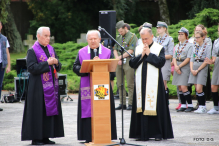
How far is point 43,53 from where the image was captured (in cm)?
580

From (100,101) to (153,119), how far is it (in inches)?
49.0

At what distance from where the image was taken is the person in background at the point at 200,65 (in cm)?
868

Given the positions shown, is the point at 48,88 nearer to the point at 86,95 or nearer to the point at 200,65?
the point at 86,95

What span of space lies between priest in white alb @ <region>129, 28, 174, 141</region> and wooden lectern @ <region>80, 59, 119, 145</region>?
915 mm

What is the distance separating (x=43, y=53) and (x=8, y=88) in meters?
9.99

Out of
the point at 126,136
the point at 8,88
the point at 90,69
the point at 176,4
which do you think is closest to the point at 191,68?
the point at 126,136

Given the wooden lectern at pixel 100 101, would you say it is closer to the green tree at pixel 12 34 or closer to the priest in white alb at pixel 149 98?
the priest in white alb at pixel 149 98

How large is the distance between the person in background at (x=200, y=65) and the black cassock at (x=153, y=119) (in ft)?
9.84

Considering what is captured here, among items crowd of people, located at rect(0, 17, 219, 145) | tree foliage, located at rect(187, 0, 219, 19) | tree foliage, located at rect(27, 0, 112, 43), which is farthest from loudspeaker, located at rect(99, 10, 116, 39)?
tree foliage, located at rect(27, 0, 112, 43)

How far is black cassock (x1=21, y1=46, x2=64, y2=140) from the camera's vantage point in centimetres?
559

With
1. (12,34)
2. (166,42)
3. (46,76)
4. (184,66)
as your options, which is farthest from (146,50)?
(12,34)

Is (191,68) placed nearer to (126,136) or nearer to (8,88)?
(126,136)

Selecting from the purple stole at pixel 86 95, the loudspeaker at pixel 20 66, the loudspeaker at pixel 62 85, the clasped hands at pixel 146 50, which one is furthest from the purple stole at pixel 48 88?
the loudspeaker at pixel 20 66

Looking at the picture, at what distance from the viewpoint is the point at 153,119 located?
5898mm
